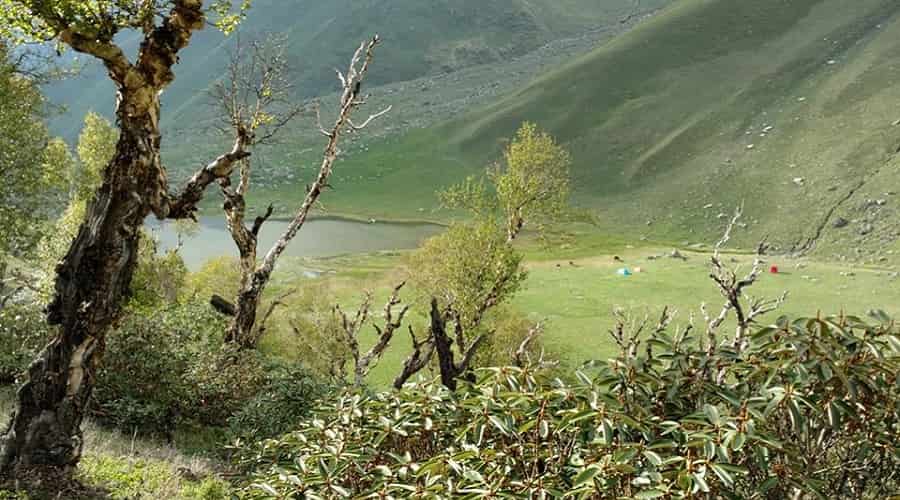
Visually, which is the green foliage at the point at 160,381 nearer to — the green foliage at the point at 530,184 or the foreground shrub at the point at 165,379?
the foreground shrub at the point at 165,379

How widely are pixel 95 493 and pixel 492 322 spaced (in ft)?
101

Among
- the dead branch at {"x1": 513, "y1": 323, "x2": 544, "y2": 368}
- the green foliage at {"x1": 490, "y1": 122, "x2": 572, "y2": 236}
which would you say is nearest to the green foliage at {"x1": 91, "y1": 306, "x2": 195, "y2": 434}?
the dead branch at {"x1": 513, "y1": 323, "x2": 544, "y2": 368}

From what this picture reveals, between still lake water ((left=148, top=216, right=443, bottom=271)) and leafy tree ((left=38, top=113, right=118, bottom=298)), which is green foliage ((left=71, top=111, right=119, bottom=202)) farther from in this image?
still lake water ((left=148, top=216, right=443, bottom=271))

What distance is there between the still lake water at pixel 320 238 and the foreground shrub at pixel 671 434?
95.9 metres

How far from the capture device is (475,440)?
5945mm

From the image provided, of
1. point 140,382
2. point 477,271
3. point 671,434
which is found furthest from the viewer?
point 477,271

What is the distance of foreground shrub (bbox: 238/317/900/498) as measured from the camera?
4926 mm

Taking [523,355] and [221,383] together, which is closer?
[523,355]

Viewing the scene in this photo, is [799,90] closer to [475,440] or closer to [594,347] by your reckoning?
[594,347]

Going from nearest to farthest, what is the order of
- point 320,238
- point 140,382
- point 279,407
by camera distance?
point 279,407 → point 140,382 → point 320,238

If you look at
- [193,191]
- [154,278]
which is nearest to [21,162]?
[154,278]

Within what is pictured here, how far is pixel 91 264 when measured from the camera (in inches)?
376

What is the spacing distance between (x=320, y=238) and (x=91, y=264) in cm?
11291

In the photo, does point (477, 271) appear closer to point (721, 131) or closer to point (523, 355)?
point (523, 355)
